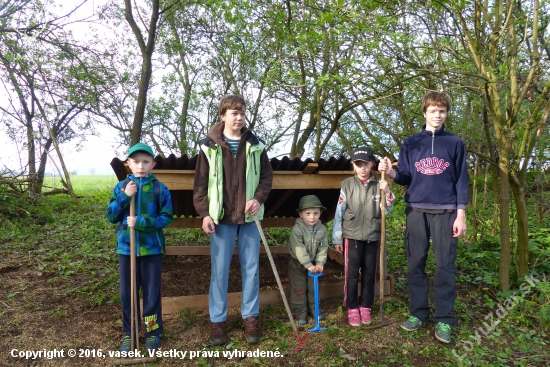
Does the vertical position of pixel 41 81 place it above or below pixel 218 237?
above

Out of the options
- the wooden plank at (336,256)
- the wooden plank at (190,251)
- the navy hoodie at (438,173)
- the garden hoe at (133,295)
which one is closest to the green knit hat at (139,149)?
the garden hoe at (133,295)

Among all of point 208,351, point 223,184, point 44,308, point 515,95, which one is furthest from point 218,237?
point 515,95

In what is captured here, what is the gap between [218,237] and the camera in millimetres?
3199

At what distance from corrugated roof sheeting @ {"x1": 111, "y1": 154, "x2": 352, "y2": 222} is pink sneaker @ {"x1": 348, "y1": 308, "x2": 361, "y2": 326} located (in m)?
1.44

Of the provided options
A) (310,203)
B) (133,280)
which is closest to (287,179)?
(310,203)

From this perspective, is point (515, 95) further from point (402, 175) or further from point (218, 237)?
point (218, 237)

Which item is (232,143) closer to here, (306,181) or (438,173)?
(306,181)

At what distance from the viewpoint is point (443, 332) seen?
131 inches

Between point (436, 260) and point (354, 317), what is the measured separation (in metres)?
0.97

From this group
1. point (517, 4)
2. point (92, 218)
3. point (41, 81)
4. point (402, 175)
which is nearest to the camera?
point (402, 175)

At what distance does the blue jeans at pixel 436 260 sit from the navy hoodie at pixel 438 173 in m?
0.13

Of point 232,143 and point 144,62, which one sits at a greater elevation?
point 144,62

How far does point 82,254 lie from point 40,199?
12.8 feet

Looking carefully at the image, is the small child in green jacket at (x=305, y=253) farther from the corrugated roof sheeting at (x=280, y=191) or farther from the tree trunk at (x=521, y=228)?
the tree trunk at (x=521, y=228)
